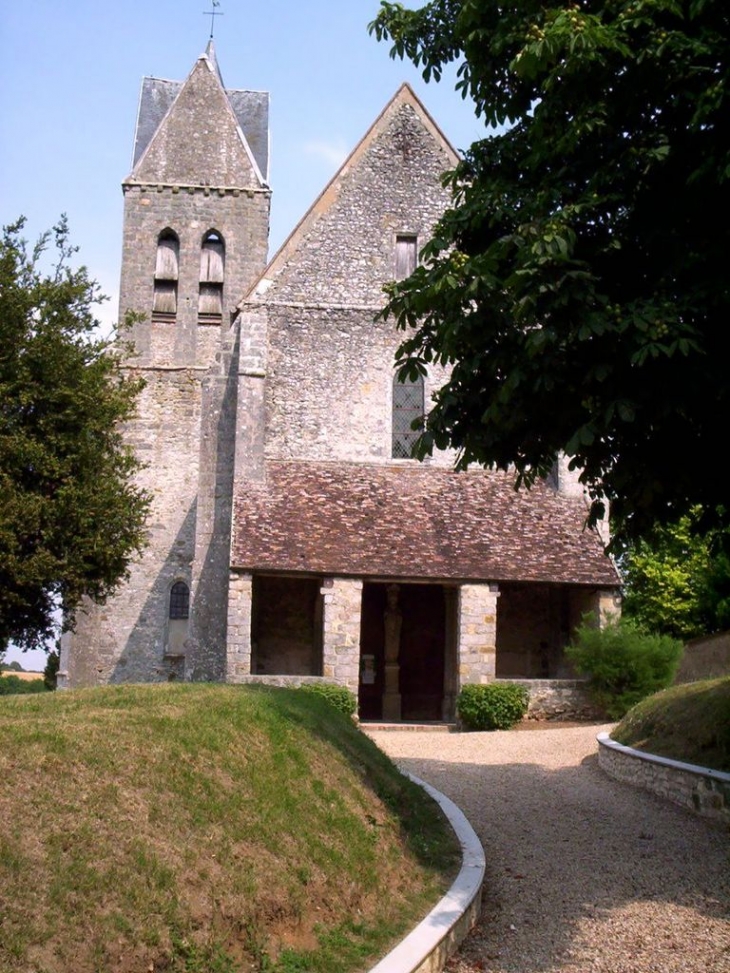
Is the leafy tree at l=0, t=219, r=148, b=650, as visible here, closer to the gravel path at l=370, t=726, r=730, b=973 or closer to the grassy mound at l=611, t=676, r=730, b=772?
the gravel path at l=370, t=726, r=730, b=973

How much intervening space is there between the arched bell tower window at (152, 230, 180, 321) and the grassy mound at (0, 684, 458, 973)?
2543 centimetres

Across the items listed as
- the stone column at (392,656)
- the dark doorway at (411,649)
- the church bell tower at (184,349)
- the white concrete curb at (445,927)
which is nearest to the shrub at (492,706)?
the stone column at (392,656)

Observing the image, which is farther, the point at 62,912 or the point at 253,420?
the point at 253,420

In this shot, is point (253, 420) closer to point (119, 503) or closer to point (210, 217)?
point (119, 503)

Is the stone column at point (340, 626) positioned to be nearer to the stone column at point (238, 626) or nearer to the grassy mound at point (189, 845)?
the stone column at point (238, 626)

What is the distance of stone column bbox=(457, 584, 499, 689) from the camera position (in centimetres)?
2039

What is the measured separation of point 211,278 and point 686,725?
2414cm

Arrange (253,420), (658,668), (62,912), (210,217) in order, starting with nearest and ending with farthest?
(62,912) < (658,668) < (253,420) < (210,217)

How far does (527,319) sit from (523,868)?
15.9 ft

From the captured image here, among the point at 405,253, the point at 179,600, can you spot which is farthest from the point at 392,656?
the point at 405,253

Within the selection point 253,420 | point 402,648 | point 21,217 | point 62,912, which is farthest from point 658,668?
point 62,912

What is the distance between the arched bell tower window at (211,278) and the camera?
108 feet

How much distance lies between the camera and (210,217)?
33406 mm

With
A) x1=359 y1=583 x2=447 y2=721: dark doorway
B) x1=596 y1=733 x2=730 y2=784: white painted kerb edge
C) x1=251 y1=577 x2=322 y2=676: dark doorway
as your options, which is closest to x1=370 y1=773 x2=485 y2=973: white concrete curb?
x1=596 y1=733 x2=730 y2=784: white painted kerb edge
